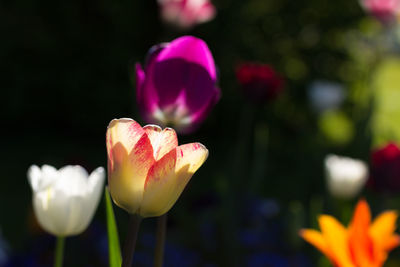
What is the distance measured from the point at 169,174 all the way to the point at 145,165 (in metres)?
0.03

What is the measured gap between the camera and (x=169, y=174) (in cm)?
73

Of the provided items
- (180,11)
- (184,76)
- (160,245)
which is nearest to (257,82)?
(180,11)

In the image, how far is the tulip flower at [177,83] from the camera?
106 cm

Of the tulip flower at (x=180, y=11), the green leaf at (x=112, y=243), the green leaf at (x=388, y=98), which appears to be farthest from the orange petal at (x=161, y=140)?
the green leaf at (x=388, y=98)

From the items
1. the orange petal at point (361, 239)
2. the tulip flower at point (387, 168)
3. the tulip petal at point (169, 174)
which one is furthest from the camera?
the tulip flower at point (387, 168)

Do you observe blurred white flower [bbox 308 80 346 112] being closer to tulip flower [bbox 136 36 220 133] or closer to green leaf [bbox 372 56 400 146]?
green leaf [bbox 372 56 400 146]

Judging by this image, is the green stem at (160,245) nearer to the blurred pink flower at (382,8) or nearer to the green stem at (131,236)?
the green stem at (131,236)

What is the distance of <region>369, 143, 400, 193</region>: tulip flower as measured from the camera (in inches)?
69.3

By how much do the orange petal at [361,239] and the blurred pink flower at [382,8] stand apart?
2661mm

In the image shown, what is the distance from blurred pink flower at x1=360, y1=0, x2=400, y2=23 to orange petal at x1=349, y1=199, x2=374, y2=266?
8.73 ft

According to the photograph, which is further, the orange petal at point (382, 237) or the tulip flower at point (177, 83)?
the tulip flower at point (177, 83)

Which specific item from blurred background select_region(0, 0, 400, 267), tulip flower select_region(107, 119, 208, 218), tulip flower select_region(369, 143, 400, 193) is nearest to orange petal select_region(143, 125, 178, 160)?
tulip flower select_region(107, 119, 208, 218)

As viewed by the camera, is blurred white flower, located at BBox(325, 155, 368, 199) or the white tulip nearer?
the white tulip

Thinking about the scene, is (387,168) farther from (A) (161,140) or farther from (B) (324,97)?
(B) (324,97)
